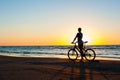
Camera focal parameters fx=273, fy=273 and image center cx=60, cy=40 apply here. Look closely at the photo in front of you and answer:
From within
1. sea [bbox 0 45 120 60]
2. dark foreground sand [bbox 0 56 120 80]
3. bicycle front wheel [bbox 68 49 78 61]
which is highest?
dark foreground sand [bbox 0 56 120 80]

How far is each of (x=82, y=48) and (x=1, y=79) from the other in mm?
9182

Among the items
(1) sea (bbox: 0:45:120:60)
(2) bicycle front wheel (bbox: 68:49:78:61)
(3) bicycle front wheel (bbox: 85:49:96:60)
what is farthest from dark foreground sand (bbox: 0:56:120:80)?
(1) sea (bbox: 0:45:120:60)

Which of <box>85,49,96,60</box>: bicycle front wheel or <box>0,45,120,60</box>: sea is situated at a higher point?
<box>85,49,96,60</box>: bicycle front wheel

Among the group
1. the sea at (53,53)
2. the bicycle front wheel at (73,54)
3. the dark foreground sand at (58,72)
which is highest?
the dark foreground sand at (58,72)

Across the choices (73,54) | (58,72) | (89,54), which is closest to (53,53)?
(73,54)

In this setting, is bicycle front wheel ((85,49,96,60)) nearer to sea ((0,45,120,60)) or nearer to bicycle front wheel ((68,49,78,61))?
bicycle front wheel ((68,49,78,61))

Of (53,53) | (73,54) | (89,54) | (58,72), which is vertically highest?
(58,72)

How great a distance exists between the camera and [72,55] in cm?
1998

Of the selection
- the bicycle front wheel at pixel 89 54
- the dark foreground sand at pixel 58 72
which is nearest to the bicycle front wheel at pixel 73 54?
the bicycle front wheel at pixel 89 54

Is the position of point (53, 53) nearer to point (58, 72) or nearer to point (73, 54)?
point (73, 54)

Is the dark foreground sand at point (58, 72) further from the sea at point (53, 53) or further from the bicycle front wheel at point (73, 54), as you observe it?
the sea at point (53, 53)

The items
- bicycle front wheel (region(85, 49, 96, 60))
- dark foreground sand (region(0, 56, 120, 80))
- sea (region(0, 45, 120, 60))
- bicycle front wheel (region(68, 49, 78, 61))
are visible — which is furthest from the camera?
sea (region(0, 45, 120, 60))

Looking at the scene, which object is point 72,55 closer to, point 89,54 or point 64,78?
point 89,54

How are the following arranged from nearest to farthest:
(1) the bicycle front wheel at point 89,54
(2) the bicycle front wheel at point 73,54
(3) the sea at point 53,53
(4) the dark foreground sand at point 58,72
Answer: (4) the dark foreground sand at point 58,72 < (1) the bicycle front wheel at point 89,54 < (2) the bicycle front wheel at point 73,54 < (3) the sea at point 53,53
